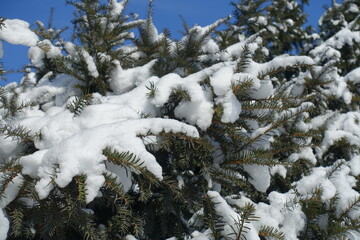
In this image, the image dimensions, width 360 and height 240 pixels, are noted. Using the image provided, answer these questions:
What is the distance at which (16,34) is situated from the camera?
5.15 feet

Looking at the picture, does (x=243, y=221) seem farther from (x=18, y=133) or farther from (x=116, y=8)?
(x=116, y=8)

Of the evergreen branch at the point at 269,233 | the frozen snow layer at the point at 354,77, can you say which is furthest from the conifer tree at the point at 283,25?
the evergreen branch at the point at 269,233

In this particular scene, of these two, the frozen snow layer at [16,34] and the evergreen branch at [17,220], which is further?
the frozen snow layer at [16,34]

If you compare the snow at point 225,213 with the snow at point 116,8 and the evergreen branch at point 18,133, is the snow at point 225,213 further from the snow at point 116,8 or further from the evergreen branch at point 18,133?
the snow at point 116,8

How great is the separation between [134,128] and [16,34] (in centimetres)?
72

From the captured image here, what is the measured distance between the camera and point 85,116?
166cm

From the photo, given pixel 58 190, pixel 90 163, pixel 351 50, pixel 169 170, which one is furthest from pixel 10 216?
pixel 351 50

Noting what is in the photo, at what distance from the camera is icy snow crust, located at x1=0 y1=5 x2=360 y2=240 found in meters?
1.35

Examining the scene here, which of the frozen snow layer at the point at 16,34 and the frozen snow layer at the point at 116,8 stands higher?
the frozen snow layer at the point at 116,8

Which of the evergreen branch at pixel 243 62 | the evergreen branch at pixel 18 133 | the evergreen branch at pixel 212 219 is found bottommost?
the evergreen branch at pixel 212 219

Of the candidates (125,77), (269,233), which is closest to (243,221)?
(269,233)

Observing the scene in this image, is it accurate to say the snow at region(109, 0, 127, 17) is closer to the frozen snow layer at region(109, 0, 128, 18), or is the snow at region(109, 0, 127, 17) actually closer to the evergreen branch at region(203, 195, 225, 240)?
the frozen snow layer at region(109, 0, 128, 18)

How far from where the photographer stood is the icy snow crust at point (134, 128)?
1349mm

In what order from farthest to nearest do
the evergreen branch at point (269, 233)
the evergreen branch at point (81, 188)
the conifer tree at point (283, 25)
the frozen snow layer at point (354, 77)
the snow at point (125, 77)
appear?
the conifer tree at point (283, 25) → the frozen snow layer at point (354, 77) → the snow at point (125, 77) → the evergreen branch at point (269, 233) → the evergreen branch at point (81, 188)
